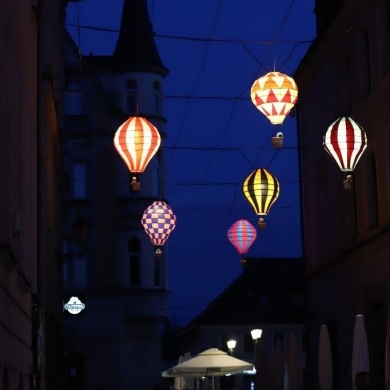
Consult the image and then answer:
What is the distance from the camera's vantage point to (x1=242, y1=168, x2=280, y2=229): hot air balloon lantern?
74.2 feet

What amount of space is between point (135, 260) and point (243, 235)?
614 inches

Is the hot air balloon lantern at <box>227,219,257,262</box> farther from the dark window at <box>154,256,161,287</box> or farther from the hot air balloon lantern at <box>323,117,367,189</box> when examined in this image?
the dark window at <box>154,256,161,287</box>

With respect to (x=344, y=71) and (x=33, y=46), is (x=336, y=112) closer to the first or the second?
(x=344, y=71)

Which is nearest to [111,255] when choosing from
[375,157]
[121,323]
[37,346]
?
[121,323]

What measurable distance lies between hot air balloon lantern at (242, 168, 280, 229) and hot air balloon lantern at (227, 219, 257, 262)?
23.9ft

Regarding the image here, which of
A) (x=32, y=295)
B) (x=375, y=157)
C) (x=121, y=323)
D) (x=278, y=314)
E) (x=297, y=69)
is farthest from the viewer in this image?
(x=278, y=314)

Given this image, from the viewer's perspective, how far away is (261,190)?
891 inches

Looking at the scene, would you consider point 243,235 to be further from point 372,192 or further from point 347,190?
point 372,192

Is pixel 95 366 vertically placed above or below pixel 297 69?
below

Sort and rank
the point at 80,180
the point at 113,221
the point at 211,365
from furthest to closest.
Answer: the point at 80,180, the point at 113,221, the point at 211,365

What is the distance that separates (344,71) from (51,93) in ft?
25.2

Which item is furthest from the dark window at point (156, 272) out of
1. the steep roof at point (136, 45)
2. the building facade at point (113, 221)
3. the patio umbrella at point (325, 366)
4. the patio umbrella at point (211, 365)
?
the patio umbrella at point (325, 366)

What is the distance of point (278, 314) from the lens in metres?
75.2

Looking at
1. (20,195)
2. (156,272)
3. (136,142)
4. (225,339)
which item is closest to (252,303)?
(225,339)
